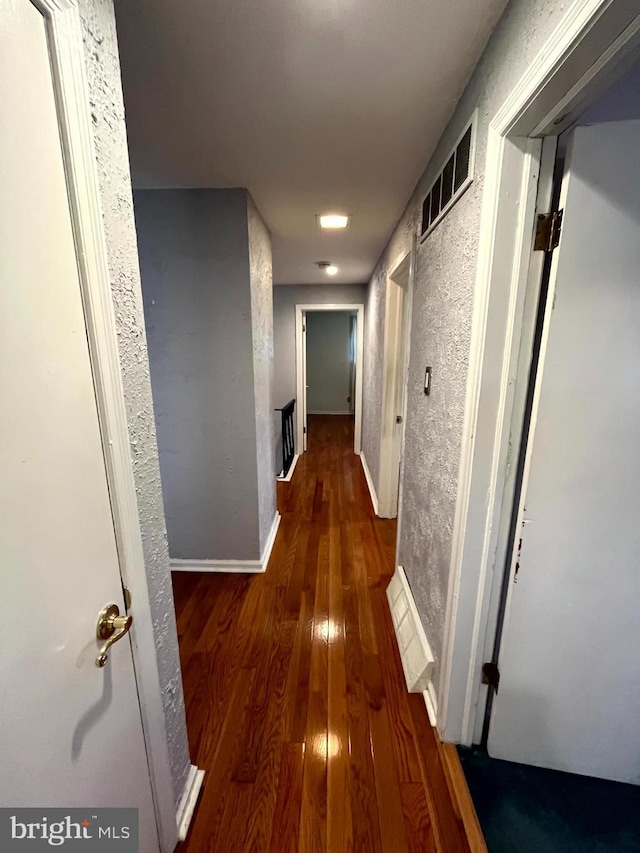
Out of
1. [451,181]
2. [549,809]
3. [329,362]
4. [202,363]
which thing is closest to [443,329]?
[451,181]

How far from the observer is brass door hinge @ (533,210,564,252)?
86 centimetres

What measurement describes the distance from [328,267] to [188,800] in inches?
147

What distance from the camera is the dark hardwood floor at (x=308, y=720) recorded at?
1024mm

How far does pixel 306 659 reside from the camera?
1604mm

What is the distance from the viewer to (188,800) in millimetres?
1050

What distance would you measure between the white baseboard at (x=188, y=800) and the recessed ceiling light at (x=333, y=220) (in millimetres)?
2659

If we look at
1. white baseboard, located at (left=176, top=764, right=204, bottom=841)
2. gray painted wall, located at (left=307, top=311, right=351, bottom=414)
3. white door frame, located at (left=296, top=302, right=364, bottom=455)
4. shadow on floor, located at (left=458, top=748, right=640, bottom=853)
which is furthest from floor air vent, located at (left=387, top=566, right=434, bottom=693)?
gray painted wall, located at (left=307, top=311, right=351, bottom=414)

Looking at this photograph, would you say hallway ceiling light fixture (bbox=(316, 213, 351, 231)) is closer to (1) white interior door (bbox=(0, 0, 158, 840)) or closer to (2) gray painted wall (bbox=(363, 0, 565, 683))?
(2) gray painted wall (bbox=(363, 0, 565, 683))

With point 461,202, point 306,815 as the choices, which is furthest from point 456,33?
point 306,815

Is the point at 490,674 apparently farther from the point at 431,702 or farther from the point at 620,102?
the point at 620,102

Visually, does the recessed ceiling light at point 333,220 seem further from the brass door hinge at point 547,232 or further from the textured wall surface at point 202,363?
the brass door hinge at point 547,232

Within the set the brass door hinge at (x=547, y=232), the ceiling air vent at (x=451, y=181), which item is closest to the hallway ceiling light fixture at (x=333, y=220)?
the ceiling air vent at (x=451, y=181)

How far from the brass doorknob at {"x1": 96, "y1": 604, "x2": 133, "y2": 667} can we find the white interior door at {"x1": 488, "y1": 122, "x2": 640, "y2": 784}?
1.04 meters

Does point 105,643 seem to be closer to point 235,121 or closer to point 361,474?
point 235,121
